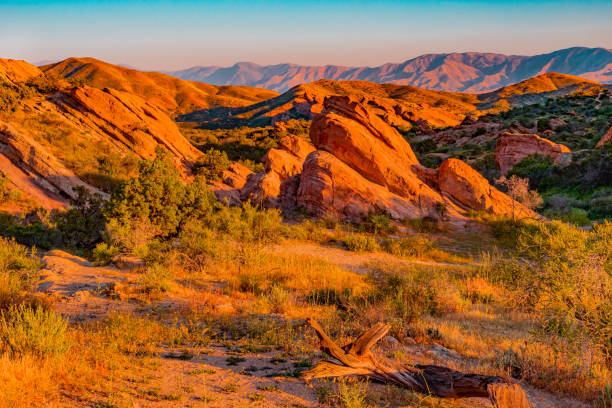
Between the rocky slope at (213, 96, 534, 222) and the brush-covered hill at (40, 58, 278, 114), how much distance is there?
10224cm

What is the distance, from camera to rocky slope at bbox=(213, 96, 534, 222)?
16609 mm

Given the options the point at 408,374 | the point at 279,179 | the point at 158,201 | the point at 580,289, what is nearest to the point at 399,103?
the point at 279,179

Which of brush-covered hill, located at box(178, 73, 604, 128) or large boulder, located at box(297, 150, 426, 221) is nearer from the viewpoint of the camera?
large boulder, located at box(297, 150, 426, 221)

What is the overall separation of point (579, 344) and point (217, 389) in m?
4.62

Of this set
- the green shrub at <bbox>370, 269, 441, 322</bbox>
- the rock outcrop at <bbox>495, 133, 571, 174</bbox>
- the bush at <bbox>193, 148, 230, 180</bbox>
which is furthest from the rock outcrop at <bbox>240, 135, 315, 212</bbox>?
the rock outcrop at <bbox>495, 133, 571, 174</bbox>

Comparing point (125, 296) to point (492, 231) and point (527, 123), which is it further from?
point (527, 123)

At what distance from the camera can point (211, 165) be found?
23469 millimetres

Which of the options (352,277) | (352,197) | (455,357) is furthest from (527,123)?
(455,357)

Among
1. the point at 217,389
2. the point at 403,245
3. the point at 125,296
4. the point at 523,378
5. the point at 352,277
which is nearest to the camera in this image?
the point at 217,389

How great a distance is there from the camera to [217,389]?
401 centimetres

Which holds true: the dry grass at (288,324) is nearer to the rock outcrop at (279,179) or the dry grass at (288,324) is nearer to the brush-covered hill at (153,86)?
the rock outcrop at (279,179)

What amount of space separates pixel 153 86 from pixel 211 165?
4677 inches

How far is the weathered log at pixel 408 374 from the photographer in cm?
342

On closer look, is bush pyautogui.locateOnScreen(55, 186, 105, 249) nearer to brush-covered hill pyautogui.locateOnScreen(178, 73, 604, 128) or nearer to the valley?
the valley
